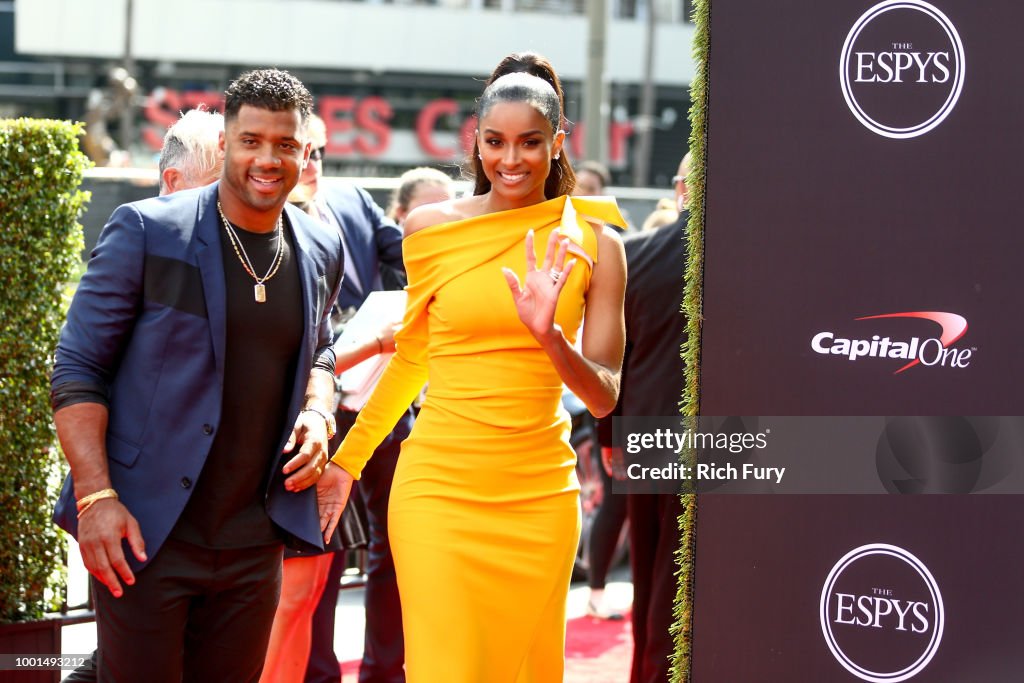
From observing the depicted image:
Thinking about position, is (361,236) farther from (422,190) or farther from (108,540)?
(108,540)

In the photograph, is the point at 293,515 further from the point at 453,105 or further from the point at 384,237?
the point at 453,105

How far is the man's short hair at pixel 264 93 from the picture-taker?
343 cm

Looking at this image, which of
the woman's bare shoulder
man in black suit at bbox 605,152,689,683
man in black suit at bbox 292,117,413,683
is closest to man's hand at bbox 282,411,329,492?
the woman's bare shoulder

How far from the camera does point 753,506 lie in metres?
3.69

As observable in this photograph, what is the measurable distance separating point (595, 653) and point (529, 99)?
380 centimetres

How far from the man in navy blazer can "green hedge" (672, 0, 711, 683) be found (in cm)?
105

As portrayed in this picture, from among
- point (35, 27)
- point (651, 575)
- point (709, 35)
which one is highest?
point (35, 27)

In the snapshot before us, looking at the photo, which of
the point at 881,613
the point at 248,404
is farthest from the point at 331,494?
the point at 881,613

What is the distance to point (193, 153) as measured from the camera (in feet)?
14.7

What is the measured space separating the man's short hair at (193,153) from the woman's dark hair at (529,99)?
1068mm

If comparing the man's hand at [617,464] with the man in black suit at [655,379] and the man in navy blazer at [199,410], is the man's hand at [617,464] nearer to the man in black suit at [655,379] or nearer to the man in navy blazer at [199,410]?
the man in black suit at [655,379]

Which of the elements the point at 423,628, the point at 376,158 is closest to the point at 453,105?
the point at 376,158

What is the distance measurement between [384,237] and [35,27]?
101 ft

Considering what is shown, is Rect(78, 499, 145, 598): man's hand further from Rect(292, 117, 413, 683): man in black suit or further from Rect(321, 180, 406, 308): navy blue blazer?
Rect(321, 180, 406, 308): navy blue blazer
